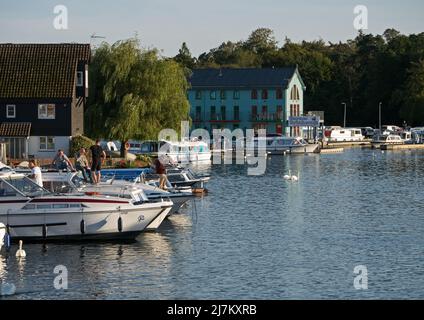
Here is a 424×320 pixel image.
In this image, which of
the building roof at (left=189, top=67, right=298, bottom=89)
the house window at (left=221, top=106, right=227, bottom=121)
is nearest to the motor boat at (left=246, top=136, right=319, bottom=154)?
the building roof at (left=189, top=67, right=298, bottom=89)

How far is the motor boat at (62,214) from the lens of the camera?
4166cm

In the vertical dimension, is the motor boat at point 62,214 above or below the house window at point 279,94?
below

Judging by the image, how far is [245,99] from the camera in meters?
152

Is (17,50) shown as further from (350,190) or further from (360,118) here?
(360,118)

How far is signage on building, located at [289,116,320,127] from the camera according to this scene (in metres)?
141

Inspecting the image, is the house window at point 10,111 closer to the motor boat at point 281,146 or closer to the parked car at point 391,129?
the motor boat at point 281,146

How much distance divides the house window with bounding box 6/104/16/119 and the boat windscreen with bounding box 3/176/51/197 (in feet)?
129

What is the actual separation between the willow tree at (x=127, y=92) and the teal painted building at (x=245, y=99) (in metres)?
60.3

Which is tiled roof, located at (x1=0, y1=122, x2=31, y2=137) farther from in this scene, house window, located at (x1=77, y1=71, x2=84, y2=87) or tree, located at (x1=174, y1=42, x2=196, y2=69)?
tree, located at (x1=174, y1=42, x2=196, y2=69)

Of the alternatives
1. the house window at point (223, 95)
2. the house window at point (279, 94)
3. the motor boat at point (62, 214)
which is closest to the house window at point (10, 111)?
the motor boat at point (62, 214)

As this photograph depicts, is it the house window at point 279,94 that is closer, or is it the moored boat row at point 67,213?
the moored boat row at point 67,213

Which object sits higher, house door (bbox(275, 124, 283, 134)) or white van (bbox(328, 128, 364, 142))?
house door (bbox(275, 124, 283, 134))

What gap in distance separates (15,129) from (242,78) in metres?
74.4

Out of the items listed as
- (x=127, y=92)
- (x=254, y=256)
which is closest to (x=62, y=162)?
(x=254, y=256)
